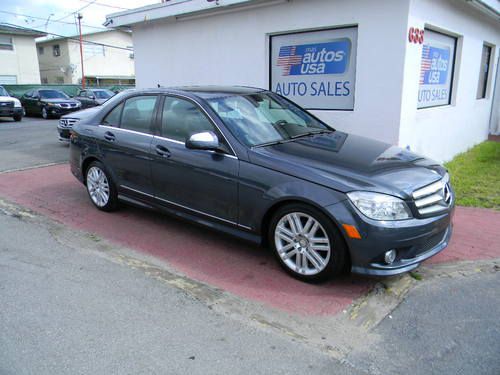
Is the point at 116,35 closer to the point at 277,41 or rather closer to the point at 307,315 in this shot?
the point at 277,41

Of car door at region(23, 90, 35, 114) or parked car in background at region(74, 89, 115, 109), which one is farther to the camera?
car door at region(23, 90, 35, 114)

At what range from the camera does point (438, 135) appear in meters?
8.53

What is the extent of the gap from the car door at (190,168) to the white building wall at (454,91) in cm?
380

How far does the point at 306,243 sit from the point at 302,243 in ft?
0.13

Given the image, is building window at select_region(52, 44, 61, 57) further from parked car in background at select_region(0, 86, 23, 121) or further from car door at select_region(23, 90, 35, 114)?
parked car in background at select_region(0, 86, 23, 121)

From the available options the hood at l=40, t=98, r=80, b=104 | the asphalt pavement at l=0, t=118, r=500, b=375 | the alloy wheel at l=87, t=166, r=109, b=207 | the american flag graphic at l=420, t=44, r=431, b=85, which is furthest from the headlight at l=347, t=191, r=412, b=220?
the hood at l=40, t=98, r=80, b=104

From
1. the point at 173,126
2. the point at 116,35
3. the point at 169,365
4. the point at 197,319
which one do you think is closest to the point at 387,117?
the point at 173,126

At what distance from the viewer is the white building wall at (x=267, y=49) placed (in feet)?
22.1

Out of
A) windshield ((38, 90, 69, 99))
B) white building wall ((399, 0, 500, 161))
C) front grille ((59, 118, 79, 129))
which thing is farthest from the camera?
windshield ((38, 90, 69, 99))

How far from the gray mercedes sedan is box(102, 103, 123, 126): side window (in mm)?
14

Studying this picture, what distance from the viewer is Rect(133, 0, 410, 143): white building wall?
6738 millimetres

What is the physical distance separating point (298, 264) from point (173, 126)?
206cm

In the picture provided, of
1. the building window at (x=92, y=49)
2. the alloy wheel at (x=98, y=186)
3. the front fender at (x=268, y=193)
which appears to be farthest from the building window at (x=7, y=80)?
the front fender at (x=268, y=193)

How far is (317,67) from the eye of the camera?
7.77m
